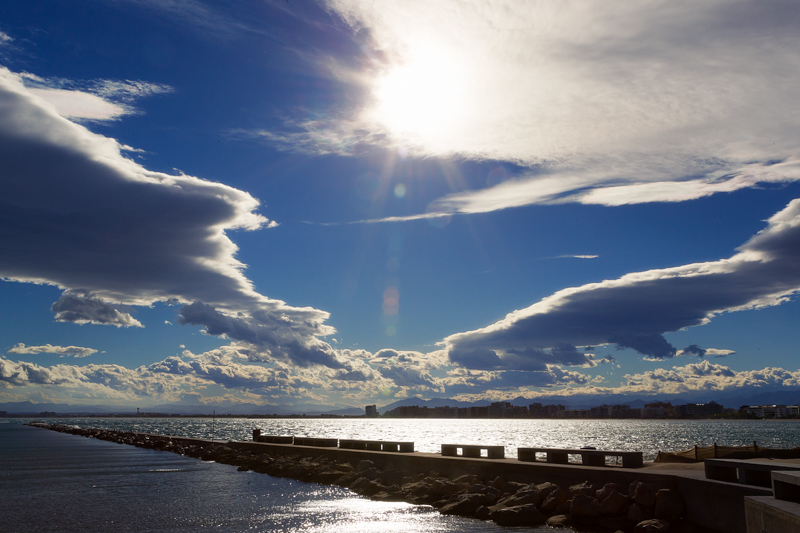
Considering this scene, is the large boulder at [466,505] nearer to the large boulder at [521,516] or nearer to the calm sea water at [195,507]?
the calm sea water at [195,507]

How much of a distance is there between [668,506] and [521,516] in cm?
569

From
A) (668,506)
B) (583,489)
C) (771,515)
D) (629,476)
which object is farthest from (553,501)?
(771,515)

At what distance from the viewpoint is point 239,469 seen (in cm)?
4784

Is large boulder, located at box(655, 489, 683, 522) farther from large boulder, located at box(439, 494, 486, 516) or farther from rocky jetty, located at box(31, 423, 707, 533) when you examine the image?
large boulder, located at box(439, 494, 486, 516)

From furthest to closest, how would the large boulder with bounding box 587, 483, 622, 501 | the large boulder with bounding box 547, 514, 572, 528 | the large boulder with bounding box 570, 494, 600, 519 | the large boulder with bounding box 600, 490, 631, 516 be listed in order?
the large boulder with bounding box 587, 483, 622, 501 → the large boulder with bounding box 547, 514, 572, 528 → the large boulder with bounding box 570, 494, 600, 519 → the large boulder with bounding box 600, 490, 631, 516

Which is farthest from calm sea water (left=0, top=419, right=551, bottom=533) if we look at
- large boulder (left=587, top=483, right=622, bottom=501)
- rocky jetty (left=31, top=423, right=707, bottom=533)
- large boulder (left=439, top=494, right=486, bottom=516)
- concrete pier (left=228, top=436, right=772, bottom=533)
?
concrete pier (left=228, top=436, right=772, bottom=533)

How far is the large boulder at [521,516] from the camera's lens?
23.2 meters

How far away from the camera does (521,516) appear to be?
76.8 ft

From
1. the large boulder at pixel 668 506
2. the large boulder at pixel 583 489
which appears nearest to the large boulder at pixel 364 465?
the large boulder at pixel 583 489

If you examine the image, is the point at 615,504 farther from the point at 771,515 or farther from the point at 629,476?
the point at 771,515

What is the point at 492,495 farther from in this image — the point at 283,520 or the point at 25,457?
the point at 25,457

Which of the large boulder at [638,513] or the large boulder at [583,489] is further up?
the large boulder at [583,489]

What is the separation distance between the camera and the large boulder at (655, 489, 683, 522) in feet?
67.6

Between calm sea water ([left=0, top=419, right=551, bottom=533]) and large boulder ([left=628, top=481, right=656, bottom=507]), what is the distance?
373 centimetres
